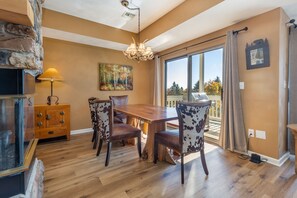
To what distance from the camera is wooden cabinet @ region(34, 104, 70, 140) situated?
295 cm

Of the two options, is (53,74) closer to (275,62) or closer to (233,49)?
(233,49)

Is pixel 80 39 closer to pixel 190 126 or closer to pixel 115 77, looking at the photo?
pixel 115 77

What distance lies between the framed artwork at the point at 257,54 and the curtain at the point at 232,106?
0.20 meters

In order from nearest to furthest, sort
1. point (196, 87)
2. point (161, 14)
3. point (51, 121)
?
point (51, 121) < point (161, 14) < point (196, 87)

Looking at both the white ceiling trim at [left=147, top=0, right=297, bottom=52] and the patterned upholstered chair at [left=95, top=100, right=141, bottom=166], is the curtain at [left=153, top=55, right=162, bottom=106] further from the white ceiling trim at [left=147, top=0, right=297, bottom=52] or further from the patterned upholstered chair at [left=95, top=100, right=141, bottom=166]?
the patterned upholstered chair at [left=95, top=100, right=141, bottom=166]

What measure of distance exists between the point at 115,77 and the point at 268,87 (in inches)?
139

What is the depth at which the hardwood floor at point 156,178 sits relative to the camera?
159 cm

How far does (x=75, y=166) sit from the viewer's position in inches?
84.0

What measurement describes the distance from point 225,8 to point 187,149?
86.0 inches

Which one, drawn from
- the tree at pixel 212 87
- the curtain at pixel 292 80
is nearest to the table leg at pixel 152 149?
the tree at pixel 212 87

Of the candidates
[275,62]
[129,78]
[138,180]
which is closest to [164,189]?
[138,180]

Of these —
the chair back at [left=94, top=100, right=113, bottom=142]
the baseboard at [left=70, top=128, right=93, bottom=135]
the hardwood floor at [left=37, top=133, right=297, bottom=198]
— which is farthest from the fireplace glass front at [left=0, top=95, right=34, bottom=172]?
the baseboard at [left=70, top=128, right=93, bottom=135]

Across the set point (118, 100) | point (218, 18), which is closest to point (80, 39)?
point (118, 100)

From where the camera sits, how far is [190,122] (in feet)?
5.73
